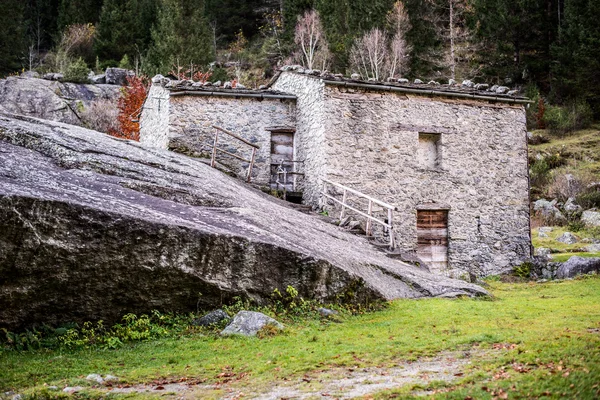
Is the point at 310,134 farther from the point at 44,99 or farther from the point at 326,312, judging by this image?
the point at 44,99

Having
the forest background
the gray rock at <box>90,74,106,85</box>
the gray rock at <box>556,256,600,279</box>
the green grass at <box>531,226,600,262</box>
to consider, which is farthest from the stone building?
the gray rock at <box>90,74,106,85</box>

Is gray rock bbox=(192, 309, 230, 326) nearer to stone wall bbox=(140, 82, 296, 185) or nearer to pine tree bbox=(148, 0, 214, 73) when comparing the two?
stone wall bbox=(140, 82, 296, 185)

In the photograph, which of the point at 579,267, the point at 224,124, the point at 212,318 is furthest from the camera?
the point at 224,124

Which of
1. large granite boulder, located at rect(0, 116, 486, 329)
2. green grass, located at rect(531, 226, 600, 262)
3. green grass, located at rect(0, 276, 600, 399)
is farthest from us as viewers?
green grass, located at rect(531, 226, 600, 262)

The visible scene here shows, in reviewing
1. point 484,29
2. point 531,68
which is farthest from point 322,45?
point 531,68

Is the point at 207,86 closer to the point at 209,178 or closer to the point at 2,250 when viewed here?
the point at 209,178

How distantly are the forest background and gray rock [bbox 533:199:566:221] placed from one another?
8.76m

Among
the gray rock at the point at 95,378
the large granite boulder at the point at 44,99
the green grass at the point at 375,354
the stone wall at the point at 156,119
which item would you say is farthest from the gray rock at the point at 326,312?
the large granite boulder at the point at 44,99

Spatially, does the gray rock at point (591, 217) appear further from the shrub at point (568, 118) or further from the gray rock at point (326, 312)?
the gray rock at point (326, 312)

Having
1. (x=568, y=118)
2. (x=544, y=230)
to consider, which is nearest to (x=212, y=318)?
(x=544, y=230)

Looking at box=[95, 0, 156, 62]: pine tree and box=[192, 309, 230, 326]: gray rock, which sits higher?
box=[95, 0, 156, 62]: pine tree

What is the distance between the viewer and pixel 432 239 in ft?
52.9

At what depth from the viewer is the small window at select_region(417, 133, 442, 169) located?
16344 mm

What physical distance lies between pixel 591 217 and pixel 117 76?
2801cm
